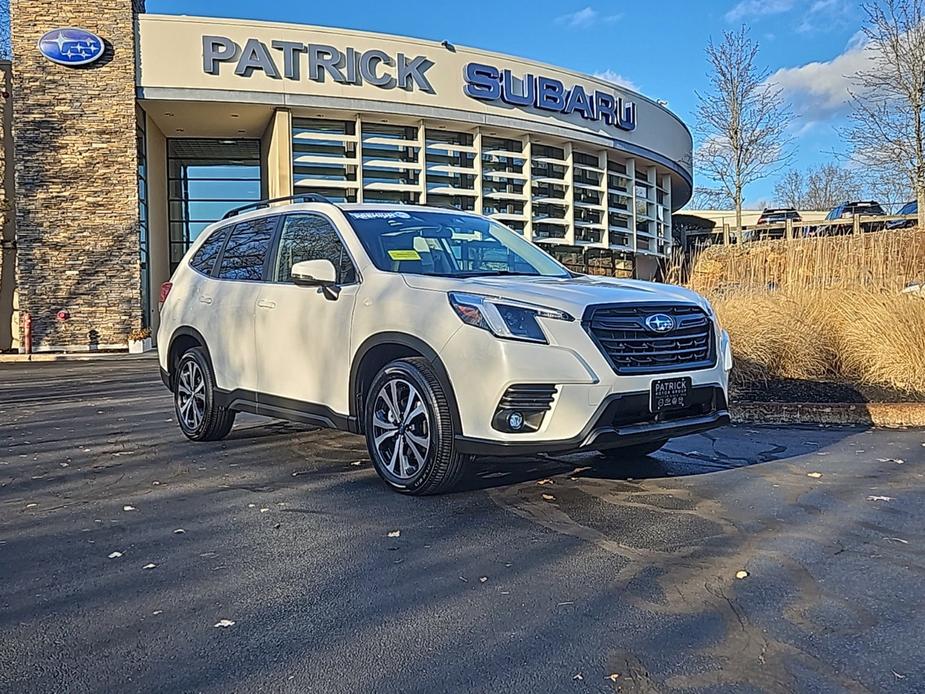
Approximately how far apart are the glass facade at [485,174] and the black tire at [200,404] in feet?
49.7

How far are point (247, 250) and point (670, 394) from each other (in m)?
3.47

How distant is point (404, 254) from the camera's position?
5289mm

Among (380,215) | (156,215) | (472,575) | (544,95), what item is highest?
(544,95)

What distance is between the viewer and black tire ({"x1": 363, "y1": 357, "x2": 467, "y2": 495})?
4527mm

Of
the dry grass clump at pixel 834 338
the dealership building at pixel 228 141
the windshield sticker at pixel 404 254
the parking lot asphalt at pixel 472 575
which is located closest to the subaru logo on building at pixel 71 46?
the dealership building at pixel 228 141

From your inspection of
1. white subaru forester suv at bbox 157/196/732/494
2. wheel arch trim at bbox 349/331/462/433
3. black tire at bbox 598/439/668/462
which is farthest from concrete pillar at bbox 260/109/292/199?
wheel arch trim at bbox 349/331/462/433

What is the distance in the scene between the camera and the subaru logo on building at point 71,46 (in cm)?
1942

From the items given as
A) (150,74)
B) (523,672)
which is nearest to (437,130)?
(150,74)

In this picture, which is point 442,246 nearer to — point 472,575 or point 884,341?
point 472,575

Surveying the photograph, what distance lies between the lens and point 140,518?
4.45 m

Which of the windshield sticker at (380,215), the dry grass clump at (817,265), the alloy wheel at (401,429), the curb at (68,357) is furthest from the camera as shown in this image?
the curb at (68,357)

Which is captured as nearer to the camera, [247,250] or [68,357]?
[247,250]

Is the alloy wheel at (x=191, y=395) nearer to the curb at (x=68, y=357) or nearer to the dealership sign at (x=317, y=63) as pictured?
the curb at (x=68, y=357)

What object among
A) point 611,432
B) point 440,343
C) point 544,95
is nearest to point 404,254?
point 440,343
